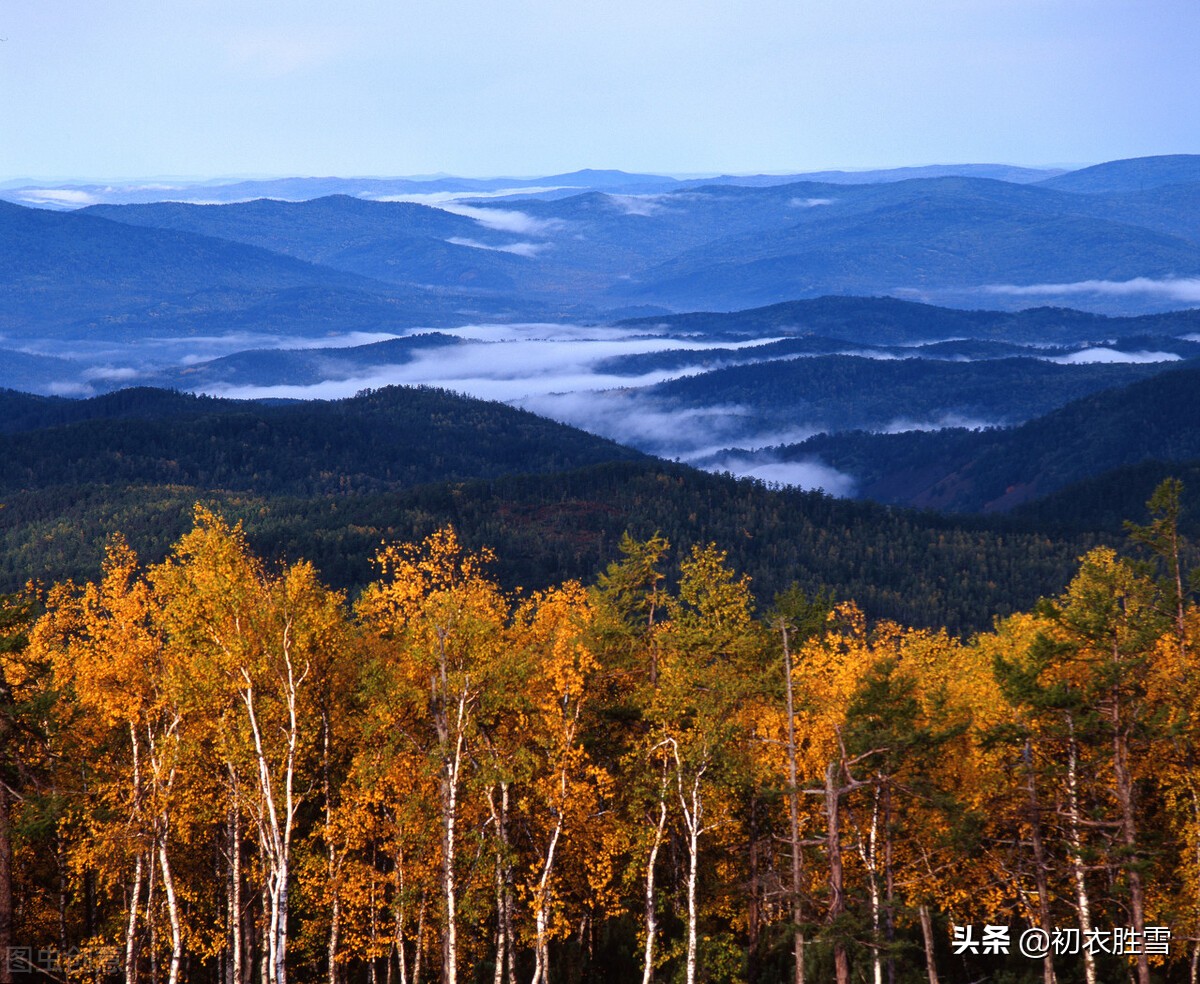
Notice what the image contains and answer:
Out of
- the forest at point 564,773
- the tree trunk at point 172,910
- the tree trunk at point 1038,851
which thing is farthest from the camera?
the tree trunk at point 1038,851

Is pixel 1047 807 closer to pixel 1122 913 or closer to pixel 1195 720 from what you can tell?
pixel 1195 720

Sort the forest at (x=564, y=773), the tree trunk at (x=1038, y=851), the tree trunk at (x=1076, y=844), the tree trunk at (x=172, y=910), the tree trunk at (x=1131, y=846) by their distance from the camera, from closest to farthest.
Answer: the tree trunk at (x=172, y=910)
the forest at (x=564, y=773)
the tree trunk at (x=1131, y=846)
the tree trunk at (x=1076, y=844)
the tree trunk at (x=1038, y=851)

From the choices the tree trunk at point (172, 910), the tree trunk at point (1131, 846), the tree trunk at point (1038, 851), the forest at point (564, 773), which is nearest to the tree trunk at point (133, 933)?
the forest at point (564, 773)

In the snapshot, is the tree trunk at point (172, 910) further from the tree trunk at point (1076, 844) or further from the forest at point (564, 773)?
the tree trunk at point (1076, 844)

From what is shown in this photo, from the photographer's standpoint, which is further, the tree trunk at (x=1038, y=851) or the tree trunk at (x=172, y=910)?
the tree trunk at (x=1038, y=851)

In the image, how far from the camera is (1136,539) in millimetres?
47250

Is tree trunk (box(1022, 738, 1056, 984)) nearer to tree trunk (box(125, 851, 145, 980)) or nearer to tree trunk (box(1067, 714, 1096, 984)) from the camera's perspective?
tree trunk (box(1067, 714, 1096, 984))

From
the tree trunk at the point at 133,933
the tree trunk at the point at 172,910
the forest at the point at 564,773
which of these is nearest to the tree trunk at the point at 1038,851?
the forest at the point at 564,773

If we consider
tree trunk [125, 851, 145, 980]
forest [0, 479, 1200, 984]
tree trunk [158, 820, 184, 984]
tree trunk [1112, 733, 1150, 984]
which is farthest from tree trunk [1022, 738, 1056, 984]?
tree trunk [125, 851, 145, 980]

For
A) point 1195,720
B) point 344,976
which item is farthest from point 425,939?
point 1195,720

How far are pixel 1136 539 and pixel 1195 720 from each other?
19.4ft

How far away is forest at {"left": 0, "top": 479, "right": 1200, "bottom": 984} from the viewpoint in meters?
42.7

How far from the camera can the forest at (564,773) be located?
42.7m

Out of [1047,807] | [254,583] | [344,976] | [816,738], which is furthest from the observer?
[344,976]
